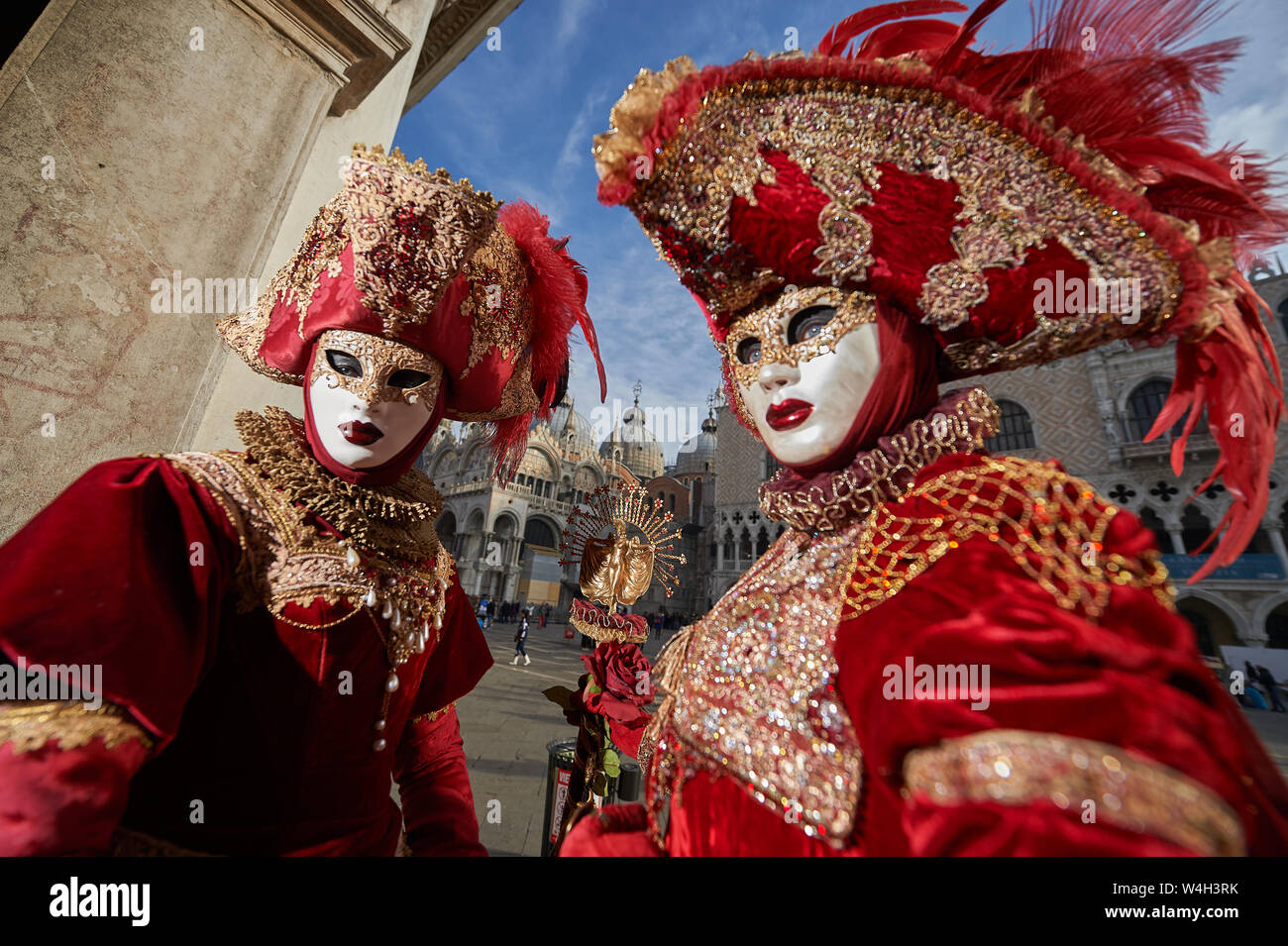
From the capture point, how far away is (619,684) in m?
2.60

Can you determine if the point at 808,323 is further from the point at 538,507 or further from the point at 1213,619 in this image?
the point at 538,507

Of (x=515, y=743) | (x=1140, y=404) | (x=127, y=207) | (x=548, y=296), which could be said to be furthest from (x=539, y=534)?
(x=548, y=296)

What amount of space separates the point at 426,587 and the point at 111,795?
75 centimetres

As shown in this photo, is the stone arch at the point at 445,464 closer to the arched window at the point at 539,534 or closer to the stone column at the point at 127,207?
the arched window at the point at 539,534

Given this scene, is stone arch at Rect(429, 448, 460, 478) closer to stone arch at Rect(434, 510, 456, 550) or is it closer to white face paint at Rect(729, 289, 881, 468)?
stone arch at Rect(434, 510, 456, 550)

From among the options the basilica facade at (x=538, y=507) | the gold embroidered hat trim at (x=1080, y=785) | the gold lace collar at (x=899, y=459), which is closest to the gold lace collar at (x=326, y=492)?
the gold lace collar at (x=899, y=459)

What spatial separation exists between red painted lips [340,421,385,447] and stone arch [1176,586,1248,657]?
19078mm

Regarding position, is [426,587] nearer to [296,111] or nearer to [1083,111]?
[1083,111]

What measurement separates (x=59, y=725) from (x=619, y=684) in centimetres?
211

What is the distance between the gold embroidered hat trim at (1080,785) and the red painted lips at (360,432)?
4.69ft

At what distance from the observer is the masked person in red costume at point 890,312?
762mm

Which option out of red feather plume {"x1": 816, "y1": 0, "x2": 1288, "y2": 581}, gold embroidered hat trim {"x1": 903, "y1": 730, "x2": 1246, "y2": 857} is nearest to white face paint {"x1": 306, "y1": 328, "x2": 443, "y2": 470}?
gold embroidered hat trim {"x1": 903, "y1": 730, "x2": 1246, "y2": 857}

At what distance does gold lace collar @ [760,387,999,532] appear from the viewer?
94cm

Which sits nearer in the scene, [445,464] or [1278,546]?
[1278,546]
